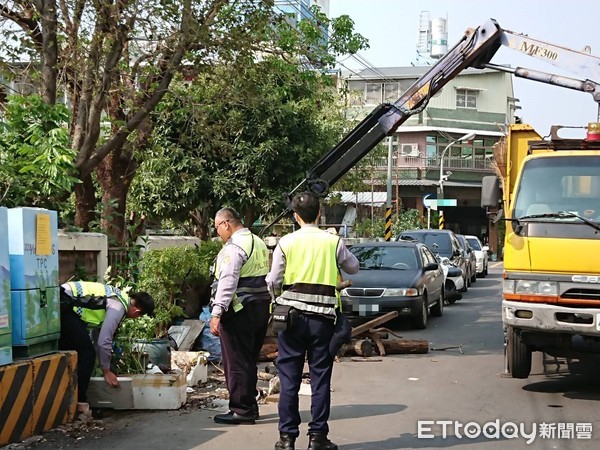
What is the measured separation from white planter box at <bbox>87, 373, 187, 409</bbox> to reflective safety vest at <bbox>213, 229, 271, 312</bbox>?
1095mm

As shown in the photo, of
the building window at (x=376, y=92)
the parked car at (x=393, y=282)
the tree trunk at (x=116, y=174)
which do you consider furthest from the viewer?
the building window at (x=376, y=92)

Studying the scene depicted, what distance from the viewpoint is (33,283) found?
717cm

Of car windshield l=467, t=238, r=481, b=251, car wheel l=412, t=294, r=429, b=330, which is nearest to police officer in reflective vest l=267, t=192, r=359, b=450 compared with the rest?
car wheel l=412, t=294, r=429, b=330

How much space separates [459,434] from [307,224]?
233 cm

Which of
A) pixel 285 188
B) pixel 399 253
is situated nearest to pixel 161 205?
pixel 285 188

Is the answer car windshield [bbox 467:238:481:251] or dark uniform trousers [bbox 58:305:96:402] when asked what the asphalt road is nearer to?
dark uniform trousers [bbox 58:305:96:402]

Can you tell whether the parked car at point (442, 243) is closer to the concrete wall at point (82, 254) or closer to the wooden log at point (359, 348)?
the wooden log at point (359, 348)

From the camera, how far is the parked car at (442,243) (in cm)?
2344

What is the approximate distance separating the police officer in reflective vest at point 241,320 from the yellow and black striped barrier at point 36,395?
4.36 ft

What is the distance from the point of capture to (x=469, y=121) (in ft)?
181

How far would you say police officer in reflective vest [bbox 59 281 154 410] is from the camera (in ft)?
25.3

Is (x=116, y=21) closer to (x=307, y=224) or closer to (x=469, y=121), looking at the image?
(x=307, y=224)

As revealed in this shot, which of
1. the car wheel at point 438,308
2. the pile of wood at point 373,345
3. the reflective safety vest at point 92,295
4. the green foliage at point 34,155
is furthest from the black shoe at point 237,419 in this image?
the car wheel at point 438,308

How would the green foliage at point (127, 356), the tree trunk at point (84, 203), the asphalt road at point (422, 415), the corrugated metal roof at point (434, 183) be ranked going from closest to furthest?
1. the asphalt road at point (422, 415)
2. the green foliage at point (127, 356)
3. the tree trunk at point (84, 203)
4. the corrugated metal roof at point (434, 183)
